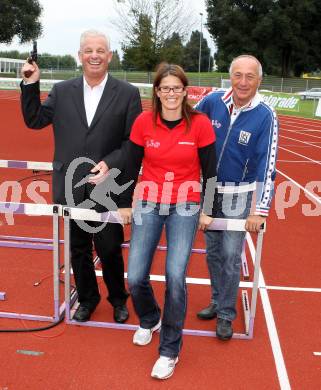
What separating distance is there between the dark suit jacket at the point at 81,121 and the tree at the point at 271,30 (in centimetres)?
4598

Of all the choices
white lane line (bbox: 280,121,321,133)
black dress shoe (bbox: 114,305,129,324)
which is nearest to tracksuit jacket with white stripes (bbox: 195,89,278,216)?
black dress shoe (bbox: 114,305,129,324)

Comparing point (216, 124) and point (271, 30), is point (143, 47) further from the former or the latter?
point (216, 124)

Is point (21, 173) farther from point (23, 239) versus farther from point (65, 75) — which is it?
point (65, 75)

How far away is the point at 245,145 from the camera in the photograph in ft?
10.9

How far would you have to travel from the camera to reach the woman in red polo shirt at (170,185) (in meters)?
3.04

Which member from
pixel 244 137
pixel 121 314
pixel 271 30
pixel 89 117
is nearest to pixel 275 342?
pixel 121 314

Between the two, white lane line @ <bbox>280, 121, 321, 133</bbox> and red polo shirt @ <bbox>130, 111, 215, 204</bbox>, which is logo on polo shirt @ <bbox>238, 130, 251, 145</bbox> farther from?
white lane line @ <bbox>280, 121, 321, 133</bbox>

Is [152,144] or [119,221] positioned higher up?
[152,144]

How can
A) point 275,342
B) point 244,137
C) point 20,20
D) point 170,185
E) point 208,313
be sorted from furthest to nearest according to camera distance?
point 20,20 → point 208,313 → point 275,342 → point 244,137 → point 170,185

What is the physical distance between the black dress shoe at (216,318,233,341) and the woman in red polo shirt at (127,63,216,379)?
538 mm

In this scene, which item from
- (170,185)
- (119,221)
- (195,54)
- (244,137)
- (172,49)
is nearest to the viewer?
(170,185)

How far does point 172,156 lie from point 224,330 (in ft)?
4.83

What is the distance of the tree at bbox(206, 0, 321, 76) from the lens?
46.1 metres

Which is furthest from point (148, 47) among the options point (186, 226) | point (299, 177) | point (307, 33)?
point (186, 226)
